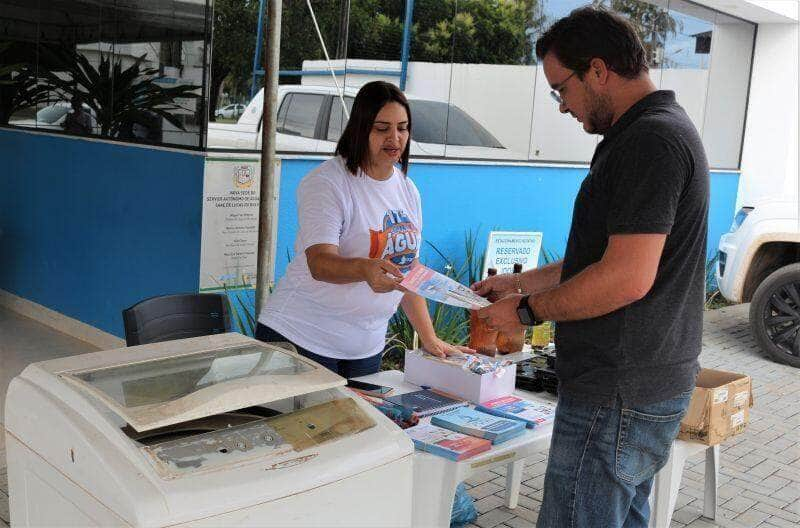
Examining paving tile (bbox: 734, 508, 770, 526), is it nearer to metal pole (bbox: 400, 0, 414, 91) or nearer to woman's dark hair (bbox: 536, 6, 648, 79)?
woman's dark hair (bbox: 536, 6, 648, 79)

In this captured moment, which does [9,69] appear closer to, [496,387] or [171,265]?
[171,265]

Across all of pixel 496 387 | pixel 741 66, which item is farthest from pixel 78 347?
pixel 741 66

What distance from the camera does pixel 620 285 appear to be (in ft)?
6.30

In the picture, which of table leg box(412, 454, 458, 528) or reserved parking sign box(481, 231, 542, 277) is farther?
reserved parking sign box(481, 231, 542, 277)

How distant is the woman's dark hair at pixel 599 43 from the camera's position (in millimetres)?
2039

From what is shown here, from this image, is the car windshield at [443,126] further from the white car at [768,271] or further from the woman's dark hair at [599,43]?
the woman's dark hair at [599,43]

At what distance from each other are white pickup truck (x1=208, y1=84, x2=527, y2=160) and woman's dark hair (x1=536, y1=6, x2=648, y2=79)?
3.49 meters

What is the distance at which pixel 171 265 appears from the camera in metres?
5.45

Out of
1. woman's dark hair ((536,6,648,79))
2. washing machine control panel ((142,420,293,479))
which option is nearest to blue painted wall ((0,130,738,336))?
woman's dark hair ((536,6,648,79))

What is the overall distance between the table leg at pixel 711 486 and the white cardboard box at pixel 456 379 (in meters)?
1.58

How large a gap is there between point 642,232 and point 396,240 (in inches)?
47.2

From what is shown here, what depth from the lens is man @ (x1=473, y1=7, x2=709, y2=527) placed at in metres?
1.93

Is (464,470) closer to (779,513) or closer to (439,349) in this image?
(439,349)

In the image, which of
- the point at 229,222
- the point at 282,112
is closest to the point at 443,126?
the point at 282,112
